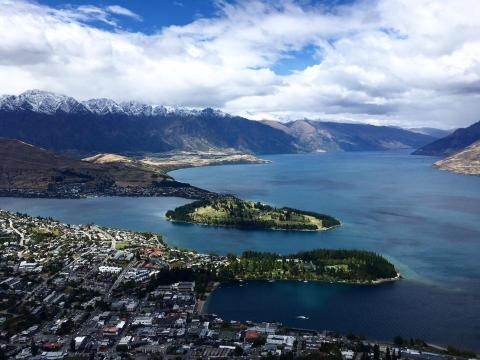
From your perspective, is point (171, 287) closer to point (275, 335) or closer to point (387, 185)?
point (275, 335)

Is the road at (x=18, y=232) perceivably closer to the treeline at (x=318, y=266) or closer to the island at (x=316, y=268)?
the island at (x=316, y=268)

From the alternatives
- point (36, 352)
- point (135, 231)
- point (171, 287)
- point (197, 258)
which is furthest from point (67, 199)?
point (36, 352)

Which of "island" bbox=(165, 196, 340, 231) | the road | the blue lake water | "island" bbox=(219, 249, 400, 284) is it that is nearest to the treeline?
"island" bbox=(219, 249, 400, 284)

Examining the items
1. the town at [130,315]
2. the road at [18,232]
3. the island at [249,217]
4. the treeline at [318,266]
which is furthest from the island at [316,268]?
the road at [18,232]

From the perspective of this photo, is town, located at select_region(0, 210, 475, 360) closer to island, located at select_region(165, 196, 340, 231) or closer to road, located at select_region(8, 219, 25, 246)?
road, located at select_region(8, 219, 25, 246)

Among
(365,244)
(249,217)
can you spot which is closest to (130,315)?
(365,244)

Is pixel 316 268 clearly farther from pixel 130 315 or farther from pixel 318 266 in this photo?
pixel 130 315

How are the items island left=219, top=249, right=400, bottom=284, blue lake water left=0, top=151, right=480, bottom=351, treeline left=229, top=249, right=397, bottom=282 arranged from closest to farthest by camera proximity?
blue lake water left=0, top=151, right=480, bottom=351 < island left=219, top=249, right=400, bottom=284 < treeline left=229, top=249, right=397, bottom=282
